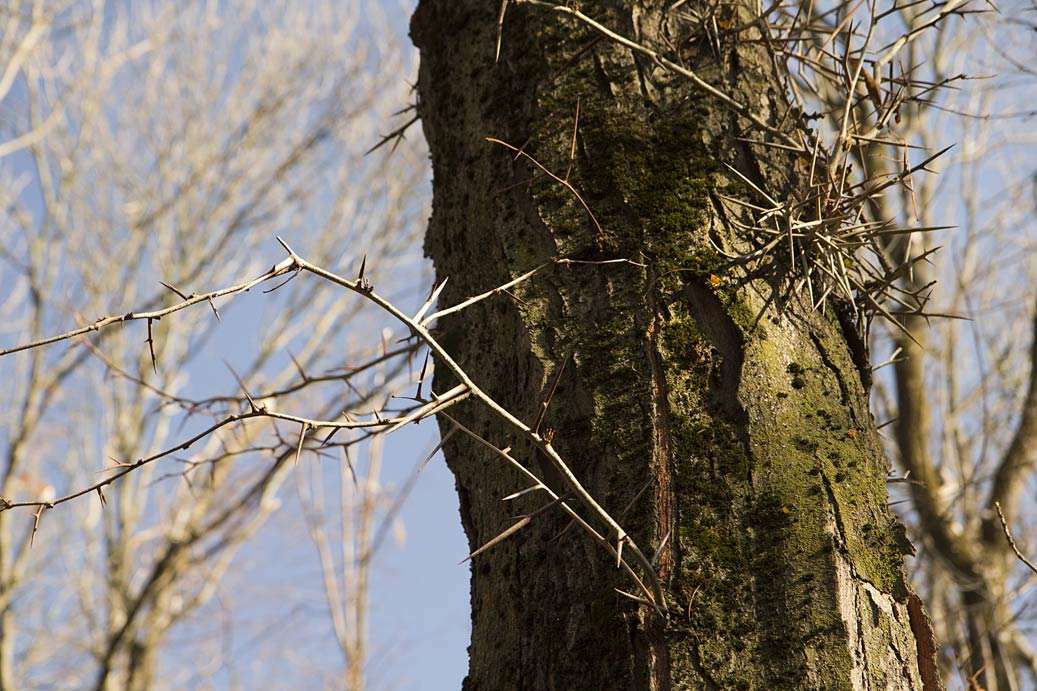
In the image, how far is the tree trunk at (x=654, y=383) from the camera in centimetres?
108

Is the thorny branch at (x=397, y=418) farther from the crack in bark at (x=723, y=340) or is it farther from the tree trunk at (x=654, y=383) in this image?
the crack in bark at (x=723, y=340)

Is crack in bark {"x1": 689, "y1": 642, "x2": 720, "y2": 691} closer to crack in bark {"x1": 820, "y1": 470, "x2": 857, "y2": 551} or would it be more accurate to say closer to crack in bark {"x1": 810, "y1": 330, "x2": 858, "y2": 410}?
crack in bark {"x1": 820, "y1": 470, "x2": 857, "y2": 551}

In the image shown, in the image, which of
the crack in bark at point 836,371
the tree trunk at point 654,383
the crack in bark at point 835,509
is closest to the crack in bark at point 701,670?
the tree trunk at point 654,383

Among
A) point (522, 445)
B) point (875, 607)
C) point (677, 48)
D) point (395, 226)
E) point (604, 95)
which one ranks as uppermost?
point (395, 226)

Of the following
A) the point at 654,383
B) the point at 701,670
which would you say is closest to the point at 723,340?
the point at 654,383

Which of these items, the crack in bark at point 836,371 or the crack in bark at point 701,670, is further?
the crack in bark at point 836,371

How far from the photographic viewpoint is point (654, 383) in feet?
3.95

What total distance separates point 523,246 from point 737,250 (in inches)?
13.3

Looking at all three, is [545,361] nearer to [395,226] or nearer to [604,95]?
[604,95]

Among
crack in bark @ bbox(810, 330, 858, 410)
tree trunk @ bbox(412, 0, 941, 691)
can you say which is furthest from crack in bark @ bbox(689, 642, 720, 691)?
crack in bark @ bbox(810, 330, 858, 410)

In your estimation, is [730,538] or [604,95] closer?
[730,538]

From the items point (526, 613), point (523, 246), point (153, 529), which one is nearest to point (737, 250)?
point (523, 246)

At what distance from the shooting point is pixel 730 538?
1.11 meters

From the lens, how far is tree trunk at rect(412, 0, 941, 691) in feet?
3.54
